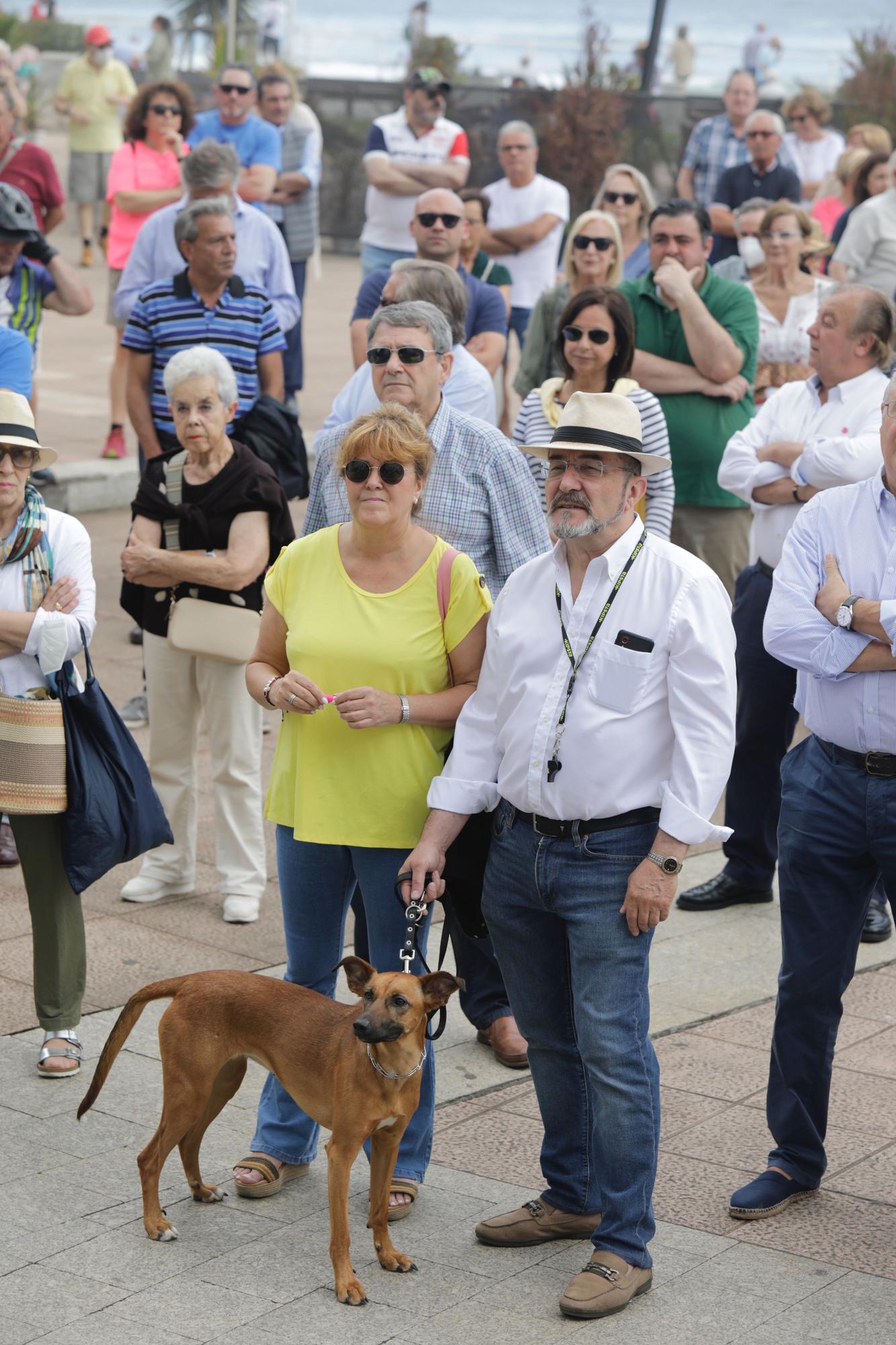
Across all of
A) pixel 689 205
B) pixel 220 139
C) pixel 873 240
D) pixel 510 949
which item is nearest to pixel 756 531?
pixel 689 205

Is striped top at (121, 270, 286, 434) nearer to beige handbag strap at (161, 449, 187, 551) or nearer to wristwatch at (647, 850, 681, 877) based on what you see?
beige handbag strap at (161, 449, 187, 551)

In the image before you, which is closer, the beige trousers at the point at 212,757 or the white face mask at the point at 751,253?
the beige trousers at the point at 212,757

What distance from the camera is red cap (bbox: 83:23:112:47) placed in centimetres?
2084

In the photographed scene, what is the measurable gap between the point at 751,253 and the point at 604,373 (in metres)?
4.87

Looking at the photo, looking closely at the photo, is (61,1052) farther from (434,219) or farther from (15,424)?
(434,219)

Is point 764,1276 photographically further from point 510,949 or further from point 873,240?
point 873,240

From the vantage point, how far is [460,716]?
4.20m

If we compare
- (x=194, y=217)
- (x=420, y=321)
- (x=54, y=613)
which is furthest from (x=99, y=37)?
(x=54, y=613)

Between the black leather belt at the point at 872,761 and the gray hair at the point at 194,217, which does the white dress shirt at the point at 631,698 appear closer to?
the black leather belt at the point at 872,761

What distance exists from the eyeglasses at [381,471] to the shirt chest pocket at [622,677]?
28.2 inches

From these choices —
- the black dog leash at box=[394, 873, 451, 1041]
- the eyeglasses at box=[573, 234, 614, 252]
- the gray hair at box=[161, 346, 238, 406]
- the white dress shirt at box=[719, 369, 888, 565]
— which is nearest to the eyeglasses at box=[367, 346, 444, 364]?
the gray hair at box=[161, 346, 238, 406]

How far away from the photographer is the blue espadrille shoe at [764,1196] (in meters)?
4.36

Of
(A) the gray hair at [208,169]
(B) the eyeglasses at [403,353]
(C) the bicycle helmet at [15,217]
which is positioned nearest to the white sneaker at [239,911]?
(B) the eyeglasses at [403,353]

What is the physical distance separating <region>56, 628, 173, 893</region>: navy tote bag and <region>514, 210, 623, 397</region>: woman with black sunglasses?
3.38 metres
